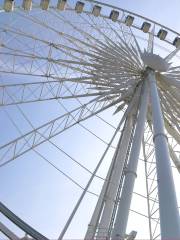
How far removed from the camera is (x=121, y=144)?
61.0 feet

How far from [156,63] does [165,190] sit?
9.18 metres

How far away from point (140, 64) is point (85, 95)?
9.42 ft

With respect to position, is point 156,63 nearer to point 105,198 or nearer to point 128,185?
point 105,198

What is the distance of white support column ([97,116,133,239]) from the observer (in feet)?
52.9

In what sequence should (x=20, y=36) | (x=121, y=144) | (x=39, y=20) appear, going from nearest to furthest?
(x=121, y=144) → (x=20, y=36) → (x=39, y=20)

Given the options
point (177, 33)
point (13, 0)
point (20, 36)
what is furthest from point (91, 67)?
point (177, 33)

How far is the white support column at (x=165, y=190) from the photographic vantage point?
971 cm

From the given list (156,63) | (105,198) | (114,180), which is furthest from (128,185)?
(156,63)

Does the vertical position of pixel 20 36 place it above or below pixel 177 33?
below

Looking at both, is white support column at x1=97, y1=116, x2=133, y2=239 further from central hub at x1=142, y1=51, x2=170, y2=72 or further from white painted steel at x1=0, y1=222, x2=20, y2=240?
white painted steel at x1=0, y1=222, x2=20, y2=240

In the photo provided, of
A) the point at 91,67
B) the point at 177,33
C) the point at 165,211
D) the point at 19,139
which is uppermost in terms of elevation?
the point at 177,33

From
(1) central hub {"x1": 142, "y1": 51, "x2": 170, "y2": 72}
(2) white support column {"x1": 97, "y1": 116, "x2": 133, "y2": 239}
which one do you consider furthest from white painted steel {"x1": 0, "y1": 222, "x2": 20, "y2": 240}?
(1) central hub {"x1": 142, "y1": 51, "x2": 170, "y2": 72}

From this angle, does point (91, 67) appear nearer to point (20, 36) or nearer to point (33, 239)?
point (20, 36)

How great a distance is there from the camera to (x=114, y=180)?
1745cm
